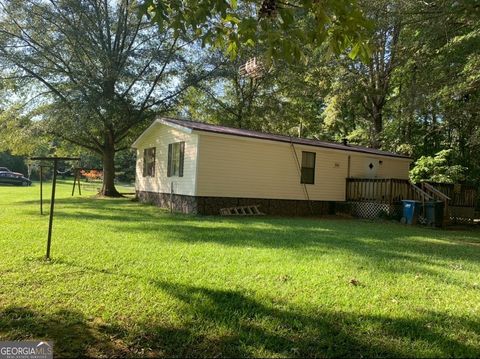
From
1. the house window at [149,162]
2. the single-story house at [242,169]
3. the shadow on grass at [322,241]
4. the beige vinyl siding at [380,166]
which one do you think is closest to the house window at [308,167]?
the single-story house at [242,169]

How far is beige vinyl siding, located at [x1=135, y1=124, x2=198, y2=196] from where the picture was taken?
1338 cm

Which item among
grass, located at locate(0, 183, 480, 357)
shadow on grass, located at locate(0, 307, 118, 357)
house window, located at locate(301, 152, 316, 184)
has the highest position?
house window, located at locate(301, 152, 316, 184)

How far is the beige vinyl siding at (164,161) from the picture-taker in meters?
13.4

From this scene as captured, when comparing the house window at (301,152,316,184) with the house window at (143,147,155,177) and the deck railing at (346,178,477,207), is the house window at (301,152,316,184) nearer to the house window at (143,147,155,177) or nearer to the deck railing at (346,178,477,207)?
the deck railing at (346,178,477,207)

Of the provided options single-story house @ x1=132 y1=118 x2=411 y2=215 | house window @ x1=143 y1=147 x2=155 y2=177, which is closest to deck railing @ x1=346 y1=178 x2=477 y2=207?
single-story house @ x1=132 y1=118 x2=411 y2=215

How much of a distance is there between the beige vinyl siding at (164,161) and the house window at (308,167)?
182 inches

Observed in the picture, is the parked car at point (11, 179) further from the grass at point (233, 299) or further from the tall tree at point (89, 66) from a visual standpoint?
the grass at point (233, 299)

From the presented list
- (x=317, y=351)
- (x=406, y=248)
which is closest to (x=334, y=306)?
(x=317, y=351)

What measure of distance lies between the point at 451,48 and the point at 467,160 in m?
10.7

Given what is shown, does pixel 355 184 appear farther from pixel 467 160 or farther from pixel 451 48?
pixel 467 160

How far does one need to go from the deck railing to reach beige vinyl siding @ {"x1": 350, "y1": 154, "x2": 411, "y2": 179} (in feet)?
2.61

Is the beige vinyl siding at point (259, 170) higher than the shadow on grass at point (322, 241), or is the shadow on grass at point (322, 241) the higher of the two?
the beige vinyl siding at point (259, 170)

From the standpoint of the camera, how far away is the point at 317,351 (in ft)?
9.34

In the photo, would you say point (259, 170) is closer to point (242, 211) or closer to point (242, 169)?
point (242, 169)
